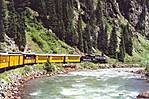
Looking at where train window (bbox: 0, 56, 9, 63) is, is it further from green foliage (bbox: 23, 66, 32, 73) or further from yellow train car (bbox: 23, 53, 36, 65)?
yellow train car (bbox: 23, 53, 36, 65)

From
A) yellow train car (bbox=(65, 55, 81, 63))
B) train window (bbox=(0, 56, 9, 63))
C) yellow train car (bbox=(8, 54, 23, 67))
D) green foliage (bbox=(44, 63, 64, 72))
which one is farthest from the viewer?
yellow train car (bbox=(65, 55, 81, 63))

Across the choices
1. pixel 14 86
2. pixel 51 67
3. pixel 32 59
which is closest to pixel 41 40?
pixel 51 67

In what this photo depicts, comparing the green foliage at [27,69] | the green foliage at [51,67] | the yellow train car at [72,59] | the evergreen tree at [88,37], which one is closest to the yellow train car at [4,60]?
the green foliage at [27,69]

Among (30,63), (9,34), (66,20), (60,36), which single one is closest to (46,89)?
(30,63)

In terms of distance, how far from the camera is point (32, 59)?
85.1m

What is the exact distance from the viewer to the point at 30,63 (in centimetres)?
8331

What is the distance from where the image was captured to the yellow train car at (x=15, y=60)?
64.1 meters

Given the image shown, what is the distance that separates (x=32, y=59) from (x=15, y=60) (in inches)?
671

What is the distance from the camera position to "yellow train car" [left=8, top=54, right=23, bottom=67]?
64.1 m

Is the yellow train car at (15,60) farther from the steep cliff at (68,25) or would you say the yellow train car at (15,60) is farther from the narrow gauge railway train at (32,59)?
the steep cliff at (68,25)

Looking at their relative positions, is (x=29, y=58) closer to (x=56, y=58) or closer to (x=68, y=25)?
(x=56, y=58)

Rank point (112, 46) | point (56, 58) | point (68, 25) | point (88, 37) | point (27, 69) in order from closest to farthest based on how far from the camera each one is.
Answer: point (27, 69)
point (56, 58)
point (68, 25)
point (88, 37)
point (112, 46)

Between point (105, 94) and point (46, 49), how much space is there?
68821 millimetres

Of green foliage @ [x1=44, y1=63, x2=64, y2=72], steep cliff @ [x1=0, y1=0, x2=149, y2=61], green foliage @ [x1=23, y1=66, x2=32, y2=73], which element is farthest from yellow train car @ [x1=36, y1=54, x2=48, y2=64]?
steep cliff @ [x1=0, y1=0, x2=149, y2=61]
